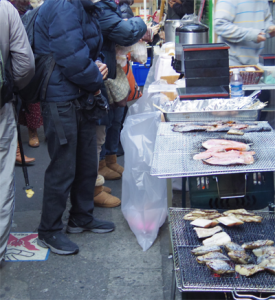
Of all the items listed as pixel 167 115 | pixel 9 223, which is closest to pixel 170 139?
pixel 167 115

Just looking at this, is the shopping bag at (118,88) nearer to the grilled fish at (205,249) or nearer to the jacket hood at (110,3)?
the jacket hood at (110,3)

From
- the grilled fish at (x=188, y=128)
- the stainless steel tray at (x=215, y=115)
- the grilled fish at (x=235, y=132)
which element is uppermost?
the stainless steel tray at (x=215, y=115)

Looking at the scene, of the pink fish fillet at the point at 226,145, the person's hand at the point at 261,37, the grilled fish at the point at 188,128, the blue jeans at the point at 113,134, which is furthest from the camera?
the blue jeans at the point at 113,134

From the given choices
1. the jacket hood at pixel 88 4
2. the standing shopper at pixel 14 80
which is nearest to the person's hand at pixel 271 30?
the jacket hood at pixel 88 4

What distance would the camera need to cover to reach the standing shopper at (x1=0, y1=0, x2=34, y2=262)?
2643 mm

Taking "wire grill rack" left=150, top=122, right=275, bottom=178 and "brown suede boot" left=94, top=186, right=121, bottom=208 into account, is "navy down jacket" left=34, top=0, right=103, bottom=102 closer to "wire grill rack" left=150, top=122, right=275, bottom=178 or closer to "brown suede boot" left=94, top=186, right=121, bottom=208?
"wire grill rack" left=150, top=122, right=275, bottom=178

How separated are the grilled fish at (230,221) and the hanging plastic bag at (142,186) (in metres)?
1.16

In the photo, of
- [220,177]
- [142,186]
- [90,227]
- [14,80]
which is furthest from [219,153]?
[90,227]

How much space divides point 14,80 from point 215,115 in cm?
146

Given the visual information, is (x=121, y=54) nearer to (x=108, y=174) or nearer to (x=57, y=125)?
(x=57, y=125)

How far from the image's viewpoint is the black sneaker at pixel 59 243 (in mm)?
3154

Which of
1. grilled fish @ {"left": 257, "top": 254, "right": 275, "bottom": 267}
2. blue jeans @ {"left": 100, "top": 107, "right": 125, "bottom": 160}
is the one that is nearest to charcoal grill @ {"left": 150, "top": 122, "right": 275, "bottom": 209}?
grilled fish @ {"left": 257, "top": 254, "right": 275, "bottom": 267}

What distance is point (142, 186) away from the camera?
3318mm

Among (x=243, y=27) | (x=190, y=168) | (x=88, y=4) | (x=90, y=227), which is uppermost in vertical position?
(x=88, y=4)
